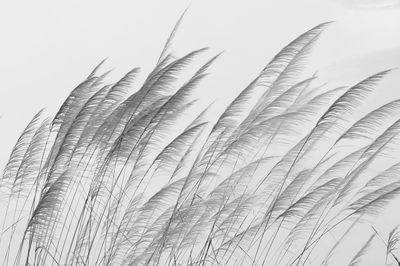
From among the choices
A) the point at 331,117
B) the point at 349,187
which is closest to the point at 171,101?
the point at 331,117

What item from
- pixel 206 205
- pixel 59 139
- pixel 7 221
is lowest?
pixel 7 221

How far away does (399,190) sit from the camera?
2719 mm

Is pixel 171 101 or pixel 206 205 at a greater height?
pixel 171 101

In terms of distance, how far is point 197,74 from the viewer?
2.89 meters

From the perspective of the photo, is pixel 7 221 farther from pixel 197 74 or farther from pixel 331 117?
pixel 331 117

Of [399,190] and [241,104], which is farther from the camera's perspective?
[241,104]

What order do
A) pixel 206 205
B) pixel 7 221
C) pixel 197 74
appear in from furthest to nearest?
pixel 7 221 < pixel 206 205 < pixel 197 74

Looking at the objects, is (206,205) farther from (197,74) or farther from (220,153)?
(197,74)

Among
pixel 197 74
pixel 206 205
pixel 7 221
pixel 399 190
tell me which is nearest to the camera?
pixel 399 190

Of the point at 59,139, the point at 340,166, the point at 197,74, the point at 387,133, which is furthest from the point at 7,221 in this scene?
the point at 387,133

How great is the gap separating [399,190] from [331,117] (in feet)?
1.29

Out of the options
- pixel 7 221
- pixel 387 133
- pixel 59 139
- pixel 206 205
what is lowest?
pixel 7 221

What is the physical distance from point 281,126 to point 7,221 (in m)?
1.69

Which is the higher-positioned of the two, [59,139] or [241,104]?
[241,104]
